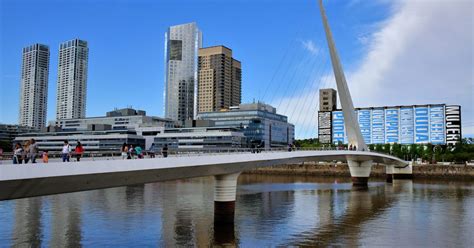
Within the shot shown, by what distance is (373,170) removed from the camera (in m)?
85.2

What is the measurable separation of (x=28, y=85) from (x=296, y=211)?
178849 millimetres

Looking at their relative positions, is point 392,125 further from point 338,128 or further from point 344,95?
point 344,95

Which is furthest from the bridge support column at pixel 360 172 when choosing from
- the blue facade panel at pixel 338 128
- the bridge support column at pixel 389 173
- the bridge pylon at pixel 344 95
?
the blue facade panel at pixel 338 128

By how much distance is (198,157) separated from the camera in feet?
74.0

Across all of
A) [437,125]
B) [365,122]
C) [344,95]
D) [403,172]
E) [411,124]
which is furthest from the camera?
[365,122]

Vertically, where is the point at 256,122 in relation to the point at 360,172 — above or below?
above

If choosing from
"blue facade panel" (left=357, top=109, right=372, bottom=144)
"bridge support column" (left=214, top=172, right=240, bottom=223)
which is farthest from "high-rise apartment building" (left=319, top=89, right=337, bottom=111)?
"bridge support column" (left=214, top=172, right=240, bottom=223)

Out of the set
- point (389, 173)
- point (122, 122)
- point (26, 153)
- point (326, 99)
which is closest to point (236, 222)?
point (26, 153)

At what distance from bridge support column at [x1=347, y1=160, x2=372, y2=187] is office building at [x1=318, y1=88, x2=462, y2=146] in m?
72.6

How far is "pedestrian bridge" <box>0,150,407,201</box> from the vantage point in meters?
13.7

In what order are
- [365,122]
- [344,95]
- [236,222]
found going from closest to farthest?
[236,222]
[344,95]
[365,122]

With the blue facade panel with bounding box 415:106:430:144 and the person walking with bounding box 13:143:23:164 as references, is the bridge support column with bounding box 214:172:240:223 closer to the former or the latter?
the person walking with bounding box 13:143:23:164

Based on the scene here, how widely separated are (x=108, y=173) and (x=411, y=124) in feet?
407

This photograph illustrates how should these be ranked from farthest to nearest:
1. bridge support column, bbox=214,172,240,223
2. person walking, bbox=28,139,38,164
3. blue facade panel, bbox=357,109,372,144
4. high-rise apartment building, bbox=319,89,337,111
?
high-rise apartment building, bbox=319,89,337,111 < blue facade panel, bbox=357,109,372,144 < bridge support column, bbox=214,172,240,223 < person walking, bbox=28,139,38,164
